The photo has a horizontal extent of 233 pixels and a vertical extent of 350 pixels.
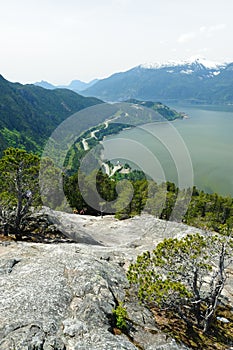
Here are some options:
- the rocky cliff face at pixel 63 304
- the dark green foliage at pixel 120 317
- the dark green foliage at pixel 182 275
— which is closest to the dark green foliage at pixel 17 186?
the rocky cliff face at pixel 63 304

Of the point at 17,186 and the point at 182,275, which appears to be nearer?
the point at 182,275

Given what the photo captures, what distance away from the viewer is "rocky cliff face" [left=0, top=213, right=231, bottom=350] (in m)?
11.5

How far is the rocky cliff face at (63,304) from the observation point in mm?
11477

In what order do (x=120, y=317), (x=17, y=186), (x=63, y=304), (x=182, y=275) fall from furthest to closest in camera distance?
(x=17, y=186), (x=182, y=275), (x=63, y=304), (x=120, y=317)

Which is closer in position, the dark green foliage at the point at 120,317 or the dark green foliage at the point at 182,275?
the dark green foliage at the point at 120,317

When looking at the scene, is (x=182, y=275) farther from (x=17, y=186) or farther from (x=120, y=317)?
(x=17, y=186)

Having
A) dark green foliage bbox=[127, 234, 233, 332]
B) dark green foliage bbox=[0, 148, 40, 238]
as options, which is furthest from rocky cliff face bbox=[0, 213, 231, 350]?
dark green foliage bbox=[0, 148, 40, 238]

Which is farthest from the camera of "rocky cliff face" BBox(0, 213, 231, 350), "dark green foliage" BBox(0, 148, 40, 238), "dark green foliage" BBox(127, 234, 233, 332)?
"dark green foliage" BBox(0, 148, 40, 238)

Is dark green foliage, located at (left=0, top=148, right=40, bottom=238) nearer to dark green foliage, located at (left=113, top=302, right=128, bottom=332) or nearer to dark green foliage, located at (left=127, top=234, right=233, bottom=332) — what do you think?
dark green foliage, located at (left=127, top=234, right=233, bottom=332)

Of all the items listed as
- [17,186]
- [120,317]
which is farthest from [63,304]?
[17,186]

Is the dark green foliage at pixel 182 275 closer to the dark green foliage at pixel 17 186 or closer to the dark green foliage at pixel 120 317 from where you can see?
the dark green foliage at pixel 120 317

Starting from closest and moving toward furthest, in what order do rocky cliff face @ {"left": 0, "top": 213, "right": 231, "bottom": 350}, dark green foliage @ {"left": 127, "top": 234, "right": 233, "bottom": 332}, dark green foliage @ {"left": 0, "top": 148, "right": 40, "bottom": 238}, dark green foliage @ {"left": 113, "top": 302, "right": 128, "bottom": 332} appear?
1. rocky cliff face @ {"left": 0, "top": 213, "right": 231, "bottom": 350}
2. dark green foliage @ {"left": 113, "top": 302, "right": 128, "bottom": 332}
3. dark green foliage @ {"left": 127, "top": 234, "right": 233, "bottom": 332}
4. dark green foliage @ {"left": 0, "top": 148, "right": 40, "bottom": 238}

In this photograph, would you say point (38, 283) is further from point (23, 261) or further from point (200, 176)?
point (200, 176)

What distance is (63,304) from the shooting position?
45.1 feet
